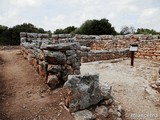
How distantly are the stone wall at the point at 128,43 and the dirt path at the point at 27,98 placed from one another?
778 cm

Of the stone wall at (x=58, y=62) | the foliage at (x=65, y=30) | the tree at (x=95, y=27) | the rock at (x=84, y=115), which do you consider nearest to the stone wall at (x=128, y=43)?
the stone wall at (x=58, y=62)

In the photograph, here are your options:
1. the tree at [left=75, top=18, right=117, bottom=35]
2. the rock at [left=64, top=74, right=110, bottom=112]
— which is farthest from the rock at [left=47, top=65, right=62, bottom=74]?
the tree at [left=75, top=18, right=117, bottom=35]

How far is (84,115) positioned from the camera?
5465 mm

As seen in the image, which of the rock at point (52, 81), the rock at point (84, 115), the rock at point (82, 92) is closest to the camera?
the rock at point (84, 115)

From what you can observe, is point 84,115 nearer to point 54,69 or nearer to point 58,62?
point 54,69

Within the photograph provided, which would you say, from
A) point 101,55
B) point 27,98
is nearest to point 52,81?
point 27,98

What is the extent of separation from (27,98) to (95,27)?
23.2 m

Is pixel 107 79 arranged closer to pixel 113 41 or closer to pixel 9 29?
pixel 113 41

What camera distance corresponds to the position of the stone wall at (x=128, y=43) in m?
13.7

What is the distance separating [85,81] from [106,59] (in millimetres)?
7980

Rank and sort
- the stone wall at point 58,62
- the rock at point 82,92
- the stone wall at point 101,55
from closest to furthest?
the rock at point 82,92 → the stone wall at point 58,62 → the stone wall at point 101,55

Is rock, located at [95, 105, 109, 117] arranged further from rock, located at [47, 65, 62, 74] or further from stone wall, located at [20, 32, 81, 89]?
rock, located at [47, 65, 62, 74]

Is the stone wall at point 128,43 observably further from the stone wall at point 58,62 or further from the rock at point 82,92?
the rock at point 82,92

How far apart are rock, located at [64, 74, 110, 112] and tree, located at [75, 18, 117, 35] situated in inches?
898
